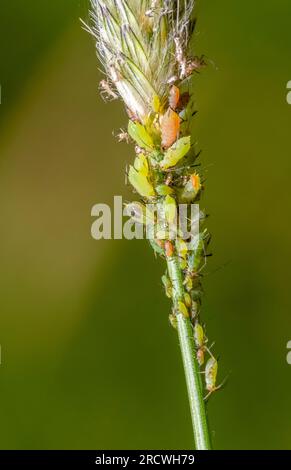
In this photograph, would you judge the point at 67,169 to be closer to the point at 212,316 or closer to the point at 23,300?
the point at 23,300

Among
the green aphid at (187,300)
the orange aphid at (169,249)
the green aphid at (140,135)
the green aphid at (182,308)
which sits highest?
the green aphid at (140,135)

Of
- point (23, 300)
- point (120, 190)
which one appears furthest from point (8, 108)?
point (23, 300)

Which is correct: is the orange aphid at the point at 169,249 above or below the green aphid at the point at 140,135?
below

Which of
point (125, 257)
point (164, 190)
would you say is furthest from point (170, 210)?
point (125, 257)

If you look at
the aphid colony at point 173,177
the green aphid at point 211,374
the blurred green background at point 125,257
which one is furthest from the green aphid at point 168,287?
the blurred green background at point 125,257

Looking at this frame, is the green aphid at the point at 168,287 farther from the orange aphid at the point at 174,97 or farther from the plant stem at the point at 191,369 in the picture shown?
the orange aphid at the point at 174,97

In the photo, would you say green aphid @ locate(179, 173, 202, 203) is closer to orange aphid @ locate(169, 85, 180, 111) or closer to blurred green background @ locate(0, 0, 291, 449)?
orange aphid @ locate(169, 85, 180, 111)

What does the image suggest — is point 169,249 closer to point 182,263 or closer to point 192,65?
point 182,263
